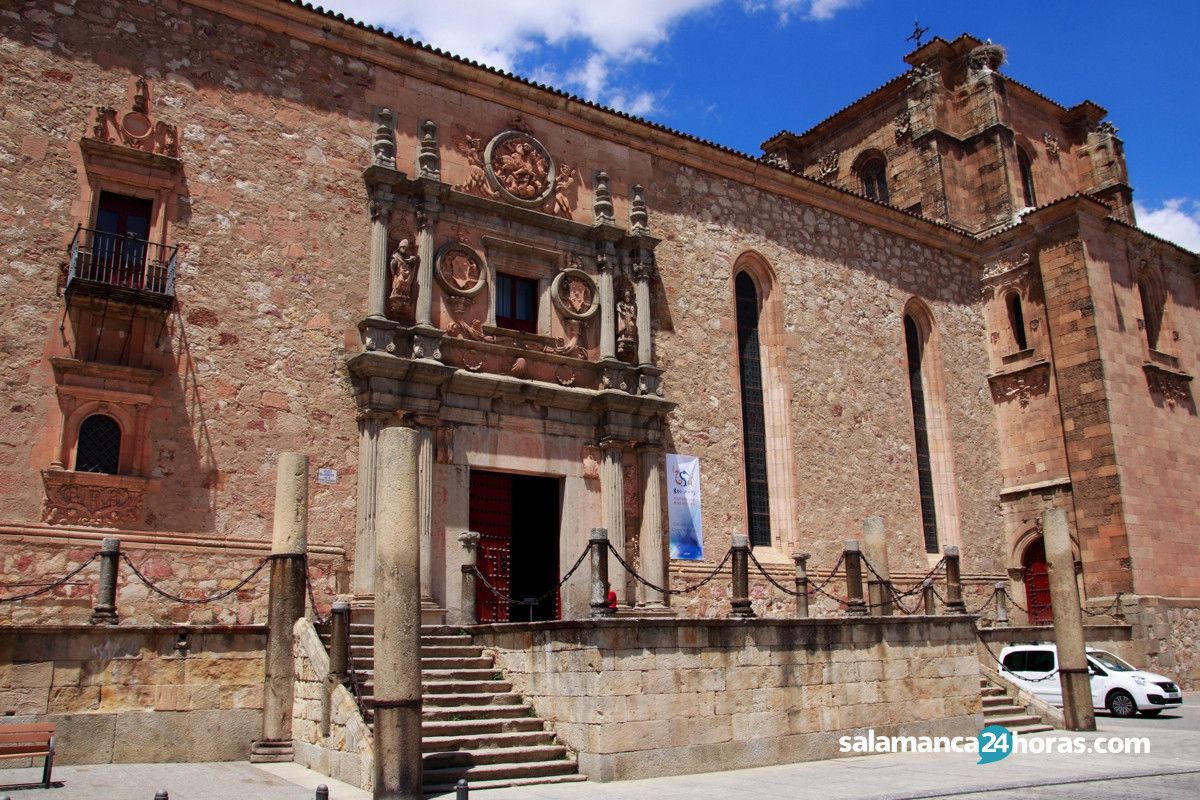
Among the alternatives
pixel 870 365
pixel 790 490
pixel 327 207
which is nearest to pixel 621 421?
pixel 790 490

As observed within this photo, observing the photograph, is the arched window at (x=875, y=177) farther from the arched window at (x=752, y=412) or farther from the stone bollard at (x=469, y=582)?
the stone bollard at (x=469, y=582)

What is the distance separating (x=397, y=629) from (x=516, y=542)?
320 inches

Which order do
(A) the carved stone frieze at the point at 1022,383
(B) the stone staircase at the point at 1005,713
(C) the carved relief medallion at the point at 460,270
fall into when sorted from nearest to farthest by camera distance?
(B) the stone staircase at the point at 1005,713 → (C) the carved relief medallion at the point at 460,270 → (A) the carved stone frieze at the point at 1022,383

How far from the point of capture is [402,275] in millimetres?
16141

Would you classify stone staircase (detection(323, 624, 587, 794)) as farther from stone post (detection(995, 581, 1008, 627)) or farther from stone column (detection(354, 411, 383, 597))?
stone post (detection(995, 581, 1008, 627))

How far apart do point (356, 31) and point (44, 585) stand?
977cm

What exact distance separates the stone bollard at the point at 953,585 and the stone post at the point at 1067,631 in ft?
4.51

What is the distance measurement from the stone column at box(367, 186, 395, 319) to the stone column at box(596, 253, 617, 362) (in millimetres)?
4040

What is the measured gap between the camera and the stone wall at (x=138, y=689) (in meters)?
10.7

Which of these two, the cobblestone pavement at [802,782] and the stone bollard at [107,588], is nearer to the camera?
the cobblestone pavement at [802,782]

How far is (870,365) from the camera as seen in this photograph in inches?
888

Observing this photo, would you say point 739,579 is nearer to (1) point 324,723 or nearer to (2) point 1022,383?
(1) point 324,723

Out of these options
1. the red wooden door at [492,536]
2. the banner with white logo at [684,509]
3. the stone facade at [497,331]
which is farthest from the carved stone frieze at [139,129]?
the banner with white logo at [684,509]

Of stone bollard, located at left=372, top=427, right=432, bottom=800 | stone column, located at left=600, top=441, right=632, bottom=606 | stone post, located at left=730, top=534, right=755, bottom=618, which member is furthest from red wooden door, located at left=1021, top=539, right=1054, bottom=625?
stone bollard, located at left=372, top=427, right=432, bottom=800
